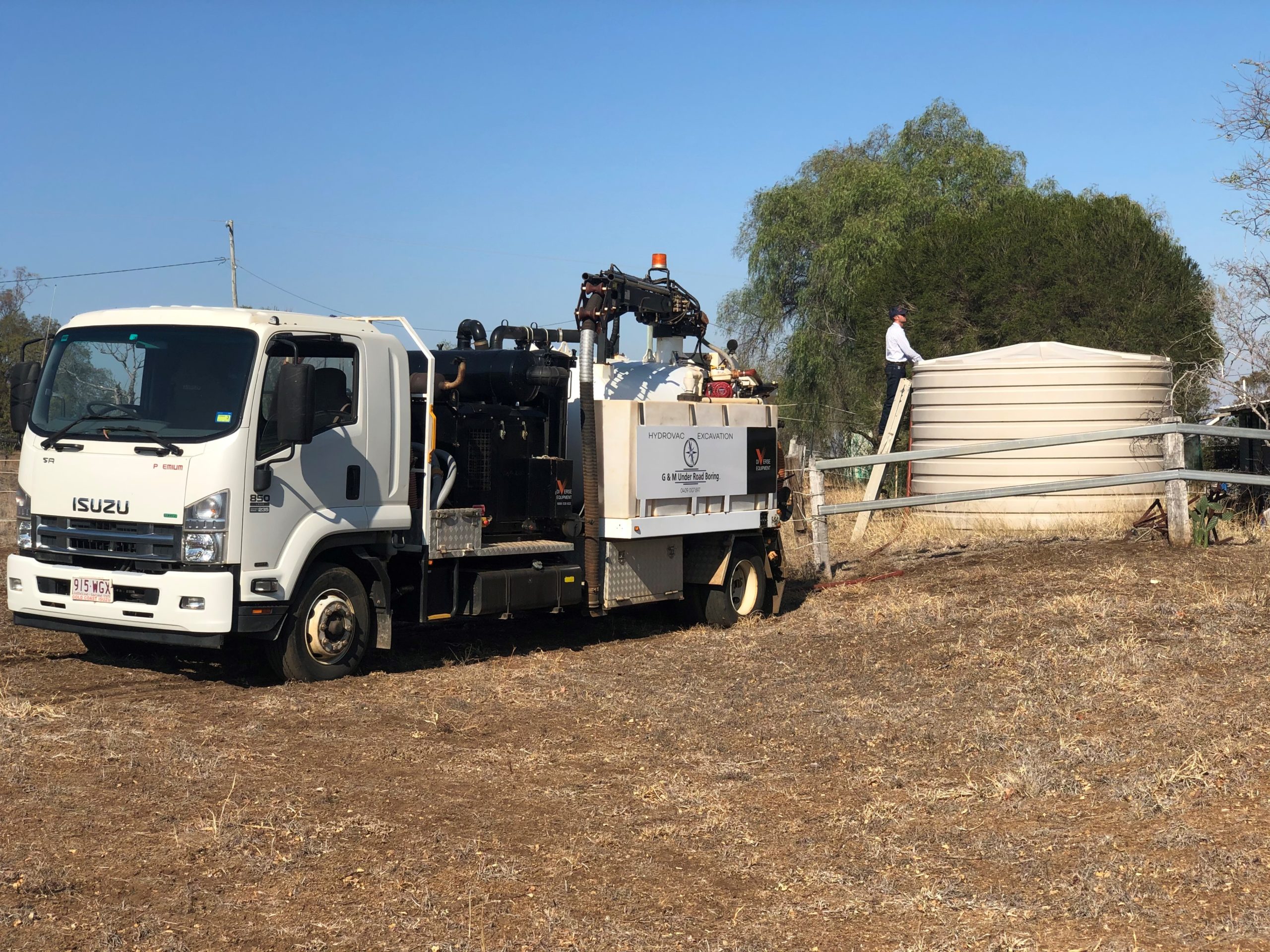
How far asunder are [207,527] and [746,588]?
6.51 metres

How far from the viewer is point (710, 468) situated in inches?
508

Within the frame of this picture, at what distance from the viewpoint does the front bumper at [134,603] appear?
872 cm

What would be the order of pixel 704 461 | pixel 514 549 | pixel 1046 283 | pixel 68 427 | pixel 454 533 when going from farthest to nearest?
pixel 1046 283, pixel 704 461, pixel 514 549, pixel 454 533, pixel 68 427

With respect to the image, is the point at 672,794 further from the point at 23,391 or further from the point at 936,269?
the point at 936,269

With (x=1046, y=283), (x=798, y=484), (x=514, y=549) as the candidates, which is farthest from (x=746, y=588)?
(x=1046, y=283)

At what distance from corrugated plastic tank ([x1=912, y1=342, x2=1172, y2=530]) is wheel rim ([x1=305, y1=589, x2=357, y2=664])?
990cm

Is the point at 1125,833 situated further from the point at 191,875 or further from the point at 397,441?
the point at 397,441

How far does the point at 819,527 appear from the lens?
15602mm

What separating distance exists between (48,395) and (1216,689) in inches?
322

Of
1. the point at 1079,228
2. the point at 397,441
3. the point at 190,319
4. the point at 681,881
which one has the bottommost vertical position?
the point at 681,881

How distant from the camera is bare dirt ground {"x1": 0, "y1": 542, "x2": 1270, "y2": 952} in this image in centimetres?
499

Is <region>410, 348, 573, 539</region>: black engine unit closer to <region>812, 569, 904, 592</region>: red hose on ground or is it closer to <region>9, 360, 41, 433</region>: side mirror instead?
<region>9, 360, 41, 433</region>: side mirror

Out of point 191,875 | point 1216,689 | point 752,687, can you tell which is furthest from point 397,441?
point 1216,689

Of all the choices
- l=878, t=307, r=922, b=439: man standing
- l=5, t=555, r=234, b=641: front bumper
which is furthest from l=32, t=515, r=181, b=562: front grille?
l=878, t=307, r=922, b=439: man standing
